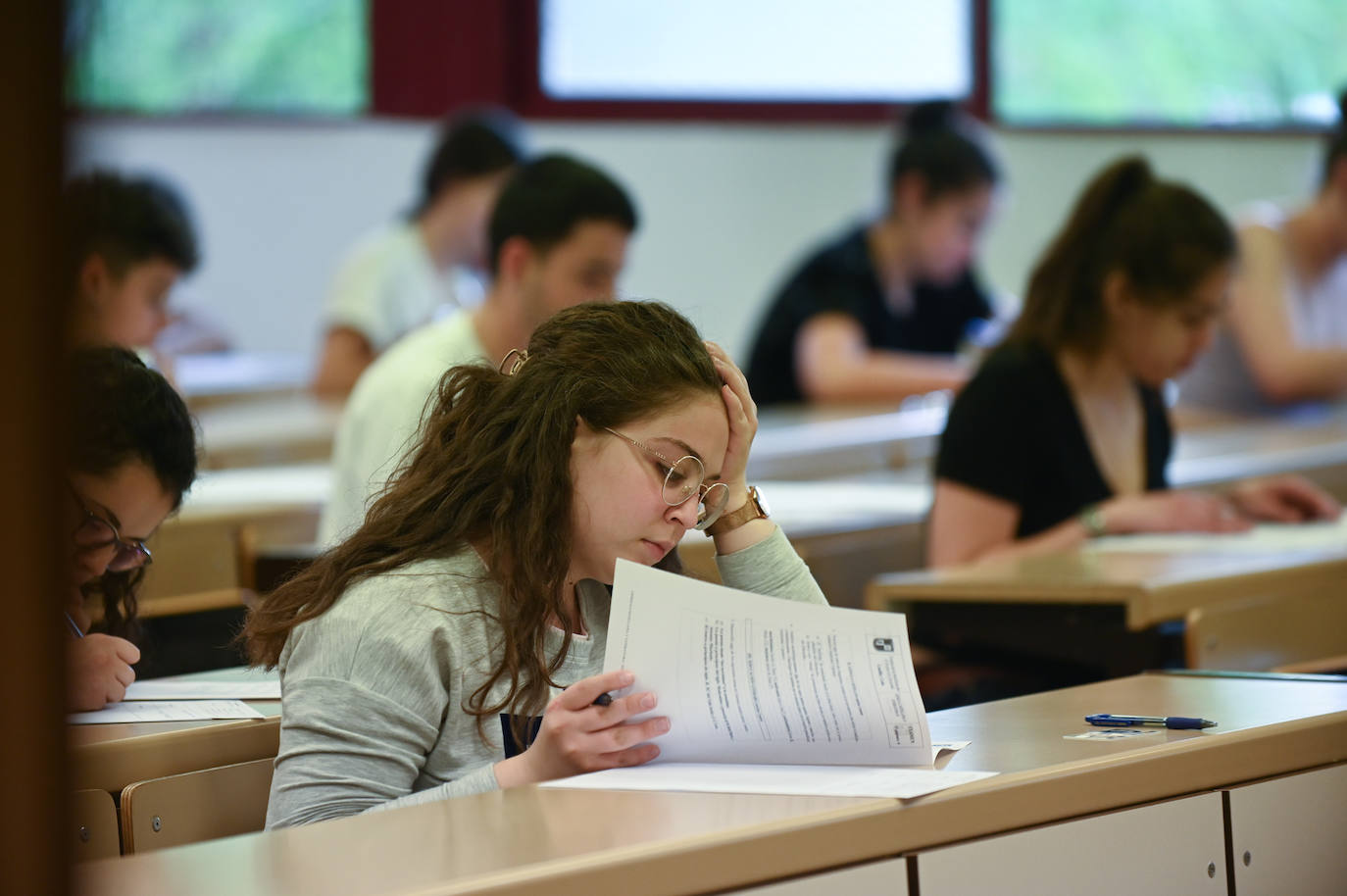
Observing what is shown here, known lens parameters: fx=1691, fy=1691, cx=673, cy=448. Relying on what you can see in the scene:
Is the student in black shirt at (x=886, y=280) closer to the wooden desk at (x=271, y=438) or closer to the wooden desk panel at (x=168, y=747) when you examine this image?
the wooden desk at (x=271, y=438)

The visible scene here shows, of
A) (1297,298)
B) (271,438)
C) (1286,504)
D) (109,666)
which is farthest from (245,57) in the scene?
(109,666)

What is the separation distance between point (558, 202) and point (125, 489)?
1049 mm

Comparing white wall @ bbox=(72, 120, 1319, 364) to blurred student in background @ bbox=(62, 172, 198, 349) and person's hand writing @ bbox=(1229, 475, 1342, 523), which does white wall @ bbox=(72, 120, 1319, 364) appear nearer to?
blurred student in background @ bbox=(62, 172, 198, 349)

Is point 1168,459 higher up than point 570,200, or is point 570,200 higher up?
point 570,200

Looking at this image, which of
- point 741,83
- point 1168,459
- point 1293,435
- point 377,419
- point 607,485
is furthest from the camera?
point 741,83

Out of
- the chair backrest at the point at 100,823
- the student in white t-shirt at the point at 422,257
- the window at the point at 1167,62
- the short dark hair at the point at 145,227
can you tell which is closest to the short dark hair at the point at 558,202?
the short dark hair at the point at 145,227

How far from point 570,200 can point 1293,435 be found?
193 centimetres

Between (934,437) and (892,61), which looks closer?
(934,437)

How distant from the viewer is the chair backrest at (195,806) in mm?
1354

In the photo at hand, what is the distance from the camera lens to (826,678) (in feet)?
3.81

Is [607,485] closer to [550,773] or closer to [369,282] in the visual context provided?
[550,773]

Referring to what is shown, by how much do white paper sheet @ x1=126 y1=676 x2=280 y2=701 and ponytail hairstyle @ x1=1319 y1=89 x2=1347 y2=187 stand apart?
113 inches

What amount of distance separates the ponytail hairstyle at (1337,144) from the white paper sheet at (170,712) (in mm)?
2935

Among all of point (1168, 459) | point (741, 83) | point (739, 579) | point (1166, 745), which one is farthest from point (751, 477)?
point (741, 83)
